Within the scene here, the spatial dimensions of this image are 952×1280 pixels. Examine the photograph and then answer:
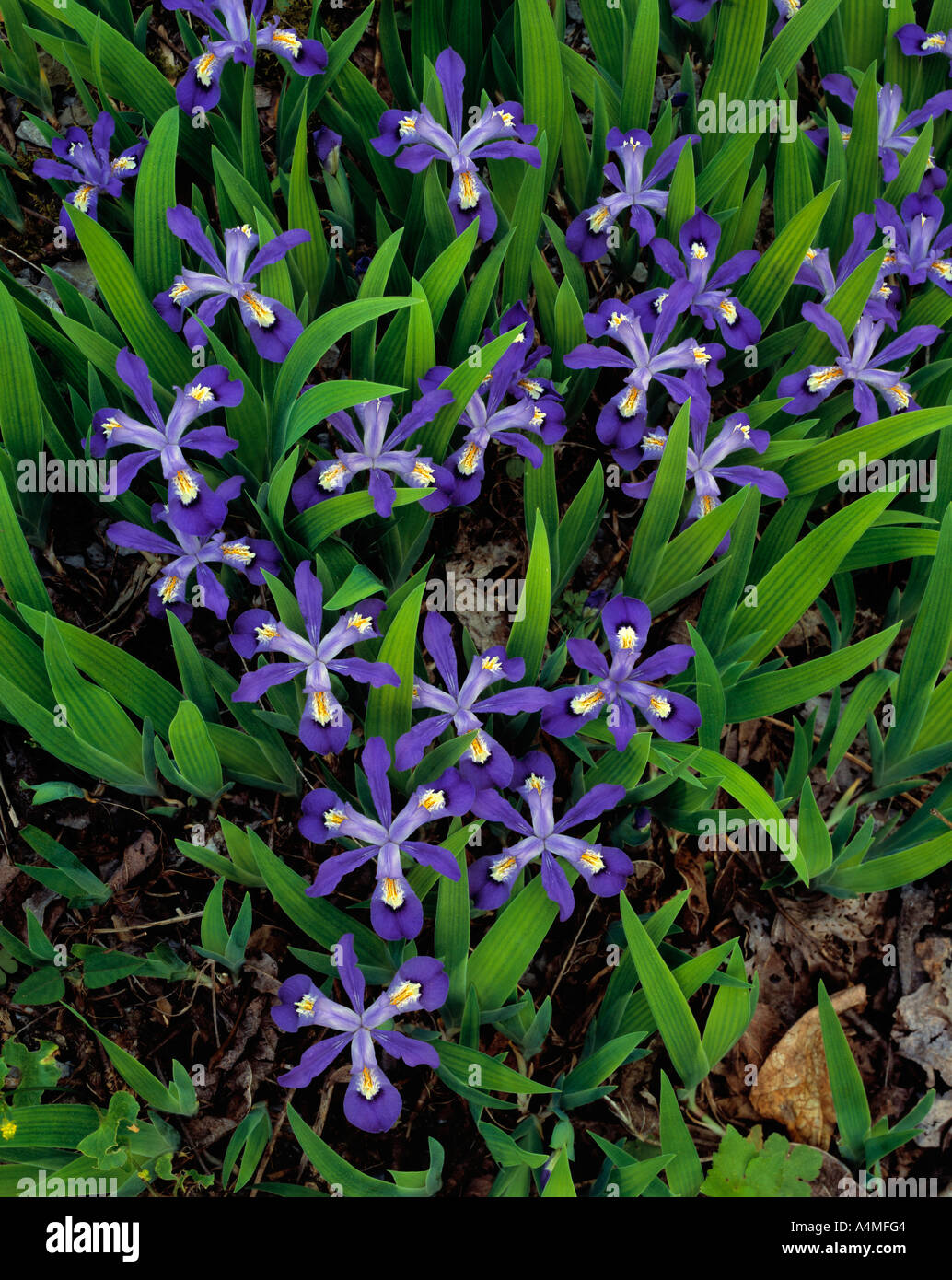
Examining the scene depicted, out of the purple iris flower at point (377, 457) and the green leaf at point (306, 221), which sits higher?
the green leaf at point (306, 221)

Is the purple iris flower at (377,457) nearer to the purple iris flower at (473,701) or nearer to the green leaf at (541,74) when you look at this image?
the purple iris flower at (473,701)

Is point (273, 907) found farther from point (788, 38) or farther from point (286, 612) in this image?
point (788, 38)

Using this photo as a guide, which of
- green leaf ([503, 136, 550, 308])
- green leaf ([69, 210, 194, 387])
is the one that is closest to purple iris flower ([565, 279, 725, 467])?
green leaf ([503, 136, 550, 308])

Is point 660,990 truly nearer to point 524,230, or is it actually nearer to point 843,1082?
point 843,1082

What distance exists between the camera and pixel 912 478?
79.0 inches

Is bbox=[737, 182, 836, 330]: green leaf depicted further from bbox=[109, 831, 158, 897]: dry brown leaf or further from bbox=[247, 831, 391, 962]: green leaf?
bbox=[109, 831, 158, 897]: dry brown leaf

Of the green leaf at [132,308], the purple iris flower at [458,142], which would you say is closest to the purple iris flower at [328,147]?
the purple iris flower at [458,142]

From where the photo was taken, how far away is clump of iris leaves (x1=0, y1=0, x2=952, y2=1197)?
159 centimetres

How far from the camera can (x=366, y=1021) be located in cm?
150

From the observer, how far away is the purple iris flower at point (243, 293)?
171 centimetres

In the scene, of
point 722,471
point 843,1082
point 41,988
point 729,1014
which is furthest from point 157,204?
point 843,1082

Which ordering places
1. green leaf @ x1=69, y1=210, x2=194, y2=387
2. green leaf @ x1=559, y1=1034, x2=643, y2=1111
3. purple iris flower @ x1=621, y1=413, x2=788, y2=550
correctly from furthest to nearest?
purple iris flower @ x1=621, y1=413, x2=788, y2=550
green leaf @ x1=69, y1=210, x2=194, y2=387
green leaf @ x1=559, y1=1034, x2=643, y2=1111

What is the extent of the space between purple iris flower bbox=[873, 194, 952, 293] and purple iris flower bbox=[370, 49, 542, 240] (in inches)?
31.9

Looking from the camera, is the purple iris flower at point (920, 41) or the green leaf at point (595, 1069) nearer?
the green leaf at point (595, 1069)
